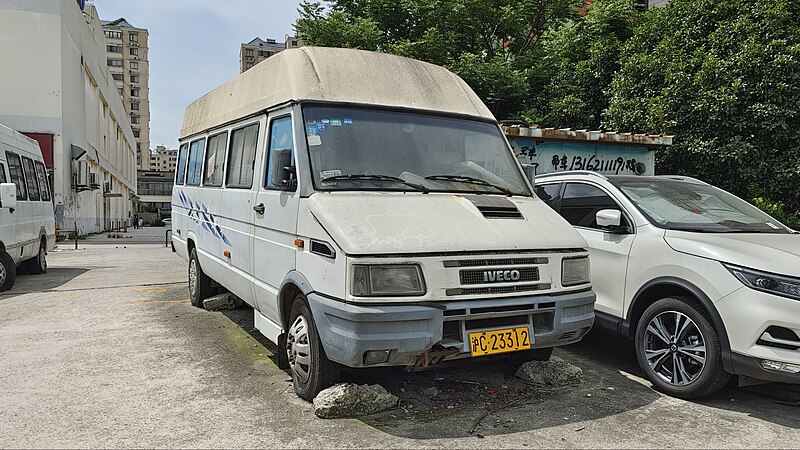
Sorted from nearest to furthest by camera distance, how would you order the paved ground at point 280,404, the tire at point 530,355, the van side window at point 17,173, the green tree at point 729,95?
the paved ground at point 280,404 < the tire at point 530,355 < the van side window at point 17,173 < the green tree at point 729,95

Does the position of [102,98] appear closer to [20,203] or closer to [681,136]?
[20,203]

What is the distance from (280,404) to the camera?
4289 mm

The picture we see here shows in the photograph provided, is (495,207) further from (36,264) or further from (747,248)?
(36,264)

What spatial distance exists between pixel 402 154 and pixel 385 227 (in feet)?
3.13

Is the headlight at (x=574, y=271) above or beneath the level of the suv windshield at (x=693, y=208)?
beneath

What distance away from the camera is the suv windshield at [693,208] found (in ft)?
16.4

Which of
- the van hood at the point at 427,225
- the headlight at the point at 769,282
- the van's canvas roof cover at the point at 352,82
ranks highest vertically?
the van's canvas roof cover at the point at 352,82

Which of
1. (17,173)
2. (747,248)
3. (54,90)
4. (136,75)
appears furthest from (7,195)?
(136,75)

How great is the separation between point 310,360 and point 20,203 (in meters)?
8.57

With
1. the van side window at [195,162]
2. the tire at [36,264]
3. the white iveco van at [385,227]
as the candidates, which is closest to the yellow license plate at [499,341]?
the white iveco van at [385,227]

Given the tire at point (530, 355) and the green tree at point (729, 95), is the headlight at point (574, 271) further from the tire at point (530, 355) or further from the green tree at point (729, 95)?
the green tree at point (729, 95)

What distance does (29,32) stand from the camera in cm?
2419

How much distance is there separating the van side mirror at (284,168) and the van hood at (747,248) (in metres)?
3.06

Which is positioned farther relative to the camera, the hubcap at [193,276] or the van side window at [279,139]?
the hubcap at [193,276]
